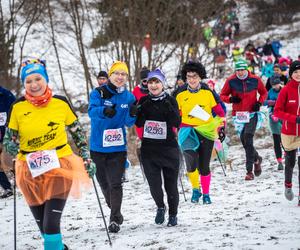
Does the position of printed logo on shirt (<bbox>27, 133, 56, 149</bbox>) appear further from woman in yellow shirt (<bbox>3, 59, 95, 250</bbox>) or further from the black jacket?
the black jacket

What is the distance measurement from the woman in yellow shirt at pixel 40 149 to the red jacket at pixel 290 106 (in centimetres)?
303

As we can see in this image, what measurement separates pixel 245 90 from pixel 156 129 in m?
3.69

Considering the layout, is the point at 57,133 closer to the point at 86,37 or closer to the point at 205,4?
the point at 205,4

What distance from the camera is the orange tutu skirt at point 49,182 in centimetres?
448

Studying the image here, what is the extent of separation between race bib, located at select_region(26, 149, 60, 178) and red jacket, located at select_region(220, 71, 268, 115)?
5.01 metres

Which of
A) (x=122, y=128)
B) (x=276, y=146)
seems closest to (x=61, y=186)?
(x=122, y=128)

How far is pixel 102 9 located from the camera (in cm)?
1542

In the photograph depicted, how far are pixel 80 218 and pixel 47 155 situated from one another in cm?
269

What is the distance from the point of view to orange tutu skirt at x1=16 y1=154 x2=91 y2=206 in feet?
14.7

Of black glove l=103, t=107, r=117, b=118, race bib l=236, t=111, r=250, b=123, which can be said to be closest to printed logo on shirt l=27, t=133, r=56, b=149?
black glove l=103, t=107, r=117, b=118

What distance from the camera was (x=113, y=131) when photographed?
574 centimetres

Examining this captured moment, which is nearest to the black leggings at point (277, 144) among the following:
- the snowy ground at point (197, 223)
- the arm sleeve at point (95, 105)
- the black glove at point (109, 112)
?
the snowy ground at point (197, 223)

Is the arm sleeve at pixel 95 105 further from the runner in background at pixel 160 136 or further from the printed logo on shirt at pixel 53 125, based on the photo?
the printed logo on shirt at pixel 53 125

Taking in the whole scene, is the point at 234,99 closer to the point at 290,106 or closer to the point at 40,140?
the point at 290,106
